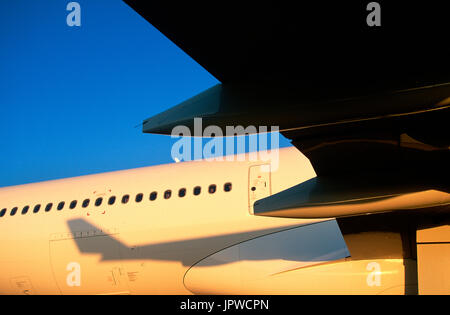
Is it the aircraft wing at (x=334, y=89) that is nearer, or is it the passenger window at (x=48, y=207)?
the aircraft wing at (x=334, y=89)

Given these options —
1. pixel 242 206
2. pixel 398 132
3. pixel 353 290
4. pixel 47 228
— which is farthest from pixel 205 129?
pixel 47 228

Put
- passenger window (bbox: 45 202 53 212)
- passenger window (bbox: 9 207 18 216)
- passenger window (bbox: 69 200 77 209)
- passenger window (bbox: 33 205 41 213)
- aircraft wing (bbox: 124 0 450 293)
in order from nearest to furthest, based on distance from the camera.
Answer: aircraft wing (bbox: 124 0 450 293) → passenger window (bbox: 69 200 77 209) → passenger window (bbox: 45 202 53 212) → passenger window (bbox: 33 205 41 213) → passenger window (bbox: 9 207 18 216)

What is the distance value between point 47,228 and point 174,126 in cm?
663

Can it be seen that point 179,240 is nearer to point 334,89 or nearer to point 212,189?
point 212,189

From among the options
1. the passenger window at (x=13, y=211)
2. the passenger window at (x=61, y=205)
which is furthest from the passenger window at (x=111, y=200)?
the passenger window at (x=13, y=211)

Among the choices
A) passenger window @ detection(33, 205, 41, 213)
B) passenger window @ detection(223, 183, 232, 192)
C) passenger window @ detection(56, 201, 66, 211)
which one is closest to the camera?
passenger window @ detection(223, 183, 232, 192)

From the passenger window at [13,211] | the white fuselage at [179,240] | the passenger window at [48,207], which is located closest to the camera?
the white fuselage at [179,240]

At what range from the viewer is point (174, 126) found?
272cm

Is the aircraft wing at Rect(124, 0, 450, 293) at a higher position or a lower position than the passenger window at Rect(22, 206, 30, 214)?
higher

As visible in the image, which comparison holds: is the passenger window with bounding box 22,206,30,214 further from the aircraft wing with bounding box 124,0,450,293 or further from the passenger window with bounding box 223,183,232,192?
the aircraft wing with bounding box 124,0,450,293

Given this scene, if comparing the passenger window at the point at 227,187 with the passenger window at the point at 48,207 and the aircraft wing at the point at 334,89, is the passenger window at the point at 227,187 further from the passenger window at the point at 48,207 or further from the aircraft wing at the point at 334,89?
the passenger window at the point at 48,207

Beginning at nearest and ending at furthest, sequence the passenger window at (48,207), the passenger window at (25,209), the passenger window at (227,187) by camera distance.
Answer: the passenger window at (227,187) → the passenger window at (48,207) → the passenger window at (25,209)

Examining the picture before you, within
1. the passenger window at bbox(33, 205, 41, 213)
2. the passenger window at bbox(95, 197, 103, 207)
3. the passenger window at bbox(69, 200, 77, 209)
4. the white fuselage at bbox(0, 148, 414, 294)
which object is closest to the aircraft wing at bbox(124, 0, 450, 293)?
the white fuselage at bbox(0, 148, 414, 294)

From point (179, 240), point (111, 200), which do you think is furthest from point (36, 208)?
point (179, 240)
